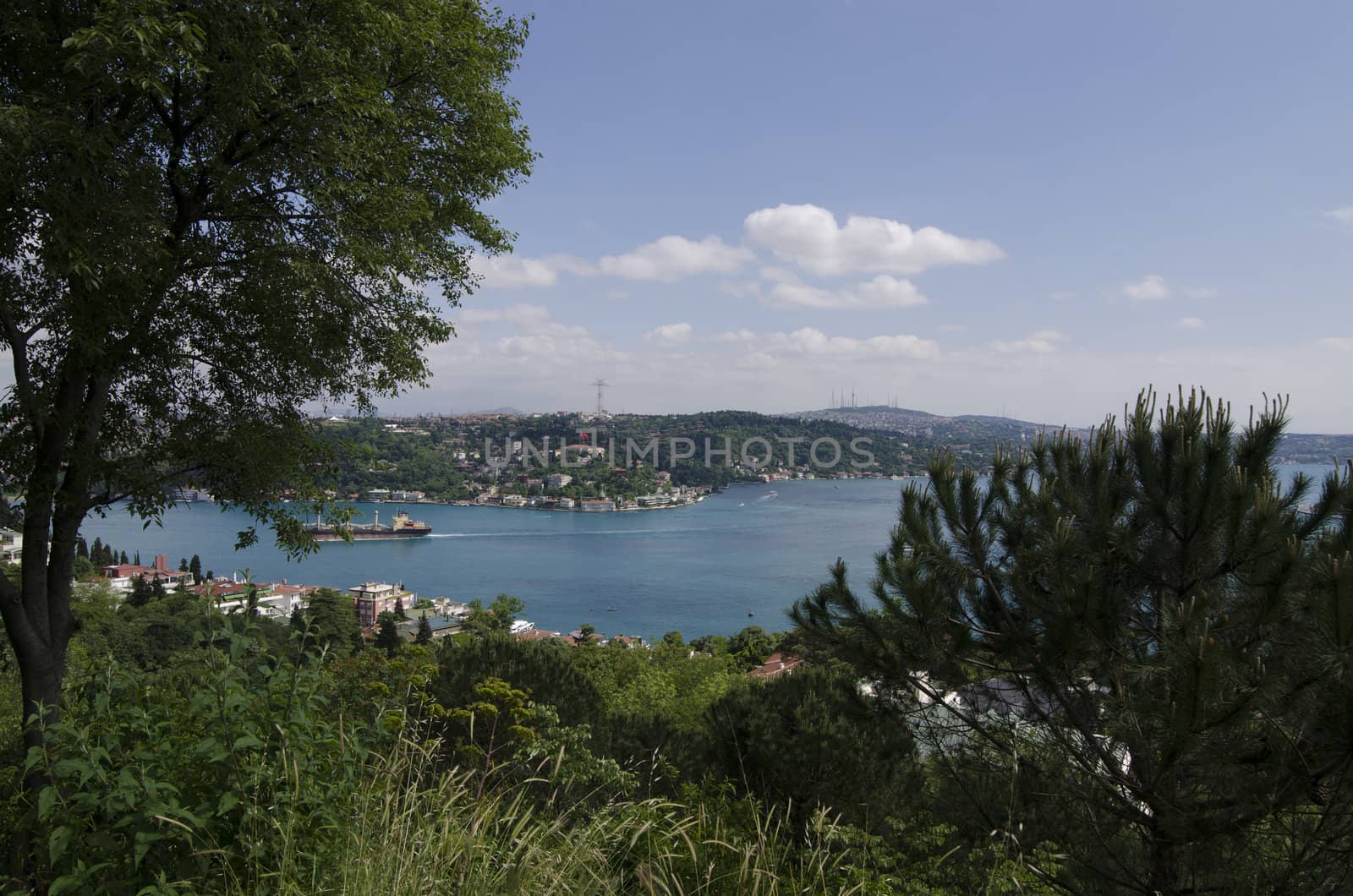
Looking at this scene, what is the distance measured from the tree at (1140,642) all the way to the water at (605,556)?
17842 millimetres

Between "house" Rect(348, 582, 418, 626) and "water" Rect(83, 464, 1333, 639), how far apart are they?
2.64 metres

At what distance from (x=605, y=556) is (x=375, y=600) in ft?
→ 52.8

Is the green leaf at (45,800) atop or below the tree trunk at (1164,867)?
atop

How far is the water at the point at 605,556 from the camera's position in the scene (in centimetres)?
3083

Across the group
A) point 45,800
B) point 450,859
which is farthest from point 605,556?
point 45,800

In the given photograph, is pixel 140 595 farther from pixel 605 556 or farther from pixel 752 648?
pixel 605 556

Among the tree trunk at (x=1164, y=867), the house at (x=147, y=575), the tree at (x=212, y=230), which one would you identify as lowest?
the house at (x=147, y=575)

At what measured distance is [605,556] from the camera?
141 feet

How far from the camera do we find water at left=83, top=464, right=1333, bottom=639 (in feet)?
101

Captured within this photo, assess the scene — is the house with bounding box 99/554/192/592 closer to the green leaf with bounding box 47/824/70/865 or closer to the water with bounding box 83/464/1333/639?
the water with bounding box 83/464/1333/639

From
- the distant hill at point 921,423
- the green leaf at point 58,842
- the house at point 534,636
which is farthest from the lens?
the distant hill at point 921,423

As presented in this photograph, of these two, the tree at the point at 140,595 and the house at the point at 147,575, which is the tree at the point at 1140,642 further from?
the house at the point at 147,575

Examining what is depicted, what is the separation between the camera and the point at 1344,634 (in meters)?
2.00

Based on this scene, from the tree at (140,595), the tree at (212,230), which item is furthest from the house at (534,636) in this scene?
the tree at (140,595)
